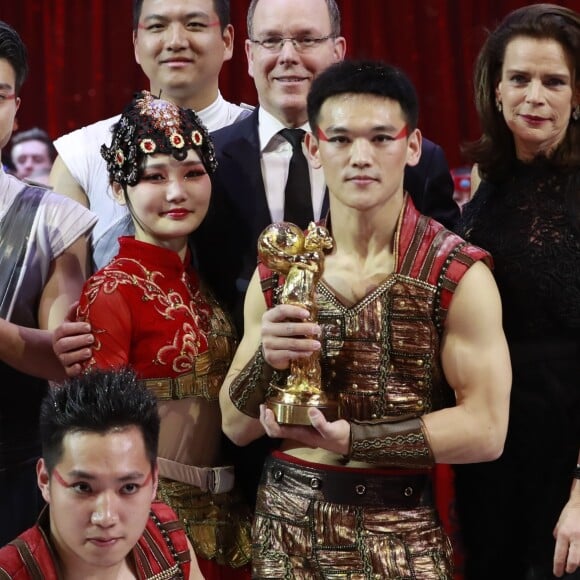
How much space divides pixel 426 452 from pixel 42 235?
111 centimetres

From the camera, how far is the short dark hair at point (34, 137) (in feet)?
19.3

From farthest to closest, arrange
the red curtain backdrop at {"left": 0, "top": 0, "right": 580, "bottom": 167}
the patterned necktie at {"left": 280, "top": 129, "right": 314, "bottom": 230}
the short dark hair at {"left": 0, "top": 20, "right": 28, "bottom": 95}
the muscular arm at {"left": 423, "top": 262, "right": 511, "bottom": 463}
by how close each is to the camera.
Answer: the red curtain backdrop at {"left": 0, "top": 0, "right": 580, "bottom": 167}
the patterned necktie at {"left": 280, "top": 129, "right": 314, "bottom": 230}
the short dark hair at {"left": 0, "top": 20, "right": 28, "bottom": 95}
the muscular arm at {"left": 423, "top": 262, "right": 511, "bottom": 463}

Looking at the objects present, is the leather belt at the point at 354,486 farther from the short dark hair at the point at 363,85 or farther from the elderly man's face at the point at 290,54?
the elderly man's face at the point at 290,54

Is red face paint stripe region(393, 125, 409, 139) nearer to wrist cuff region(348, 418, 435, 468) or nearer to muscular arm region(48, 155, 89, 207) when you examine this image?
wrist cuff region(348, 418, 435, 468)

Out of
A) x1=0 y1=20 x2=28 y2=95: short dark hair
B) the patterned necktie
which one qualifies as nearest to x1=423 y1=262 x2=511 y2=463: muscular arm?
the patterned necktie

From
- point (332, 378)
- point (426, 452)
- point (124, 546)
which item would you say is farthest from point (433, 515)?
point (124, 546)

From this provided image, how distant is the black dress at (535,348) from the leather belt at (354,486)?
44 cm

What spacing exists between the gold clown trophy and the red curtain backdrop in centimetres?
321

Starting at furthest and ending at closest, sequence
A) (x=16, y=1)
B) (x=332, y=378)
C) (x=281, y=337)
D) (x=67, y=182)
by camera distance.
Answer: (x=16, y=1) < (x=67, y=182) < (x=332, y=378) < (x=281, y=337)

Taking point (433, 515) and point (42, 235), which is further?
point (42, 235)

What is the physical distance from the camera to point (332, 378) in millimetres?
2523

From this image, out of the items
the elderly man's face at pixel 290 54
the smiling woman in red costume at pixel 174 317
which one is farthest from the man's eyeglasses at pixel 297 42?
the smiling woman in red costume at pixel 174 317

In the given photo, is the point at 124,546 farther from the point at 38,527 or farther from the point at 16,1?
the point at 16,1

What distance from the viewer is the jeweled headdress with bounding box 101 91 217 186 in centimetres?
281
